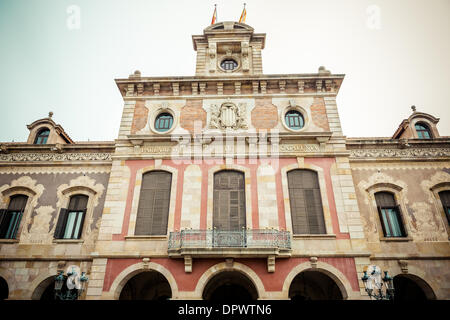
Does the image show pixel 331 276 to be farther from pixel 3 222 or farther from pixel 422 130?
pixel 3 222

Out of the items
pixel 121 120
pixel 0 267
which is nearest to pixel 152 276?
pixel 0 267

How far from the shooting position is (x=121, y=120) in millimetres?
16047

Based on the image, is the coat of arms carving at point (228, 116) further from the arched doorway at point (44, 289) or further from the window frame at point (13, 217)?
the window frame at point (13, 217)

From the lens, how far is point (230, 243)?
12.1m

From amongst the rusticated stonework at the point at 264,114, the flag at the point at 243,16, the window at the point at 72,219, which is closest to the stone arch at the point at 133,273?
the window at the point at 72,219

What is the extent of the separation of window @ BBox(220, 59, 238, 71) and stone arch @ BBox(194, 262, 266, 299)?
11657 mm

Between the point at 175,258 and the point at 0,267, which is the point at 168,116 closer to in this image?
the point at 175,258

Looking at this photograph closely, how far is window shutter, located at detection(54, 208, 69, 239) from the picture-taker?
14.2 meters

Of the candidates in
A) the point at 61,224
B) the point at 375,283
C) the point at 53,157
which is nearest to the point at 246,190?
the point at 375,283

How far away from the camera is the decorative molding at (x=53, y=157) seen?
15.9 meters

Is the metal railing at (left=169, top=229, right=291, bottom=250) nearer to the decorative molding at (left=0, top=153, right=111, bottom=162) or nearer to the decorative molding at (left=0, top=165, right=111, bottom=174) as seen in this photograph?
the decorative molding at (left=0, top=165, right=111, bottom=174)

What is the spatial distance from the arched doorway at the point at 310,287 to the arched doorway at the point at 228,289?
219cm

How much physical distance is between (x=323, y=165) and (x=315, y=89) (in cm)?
466

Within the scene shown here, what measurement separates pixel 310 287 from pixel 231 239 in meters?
5.36
